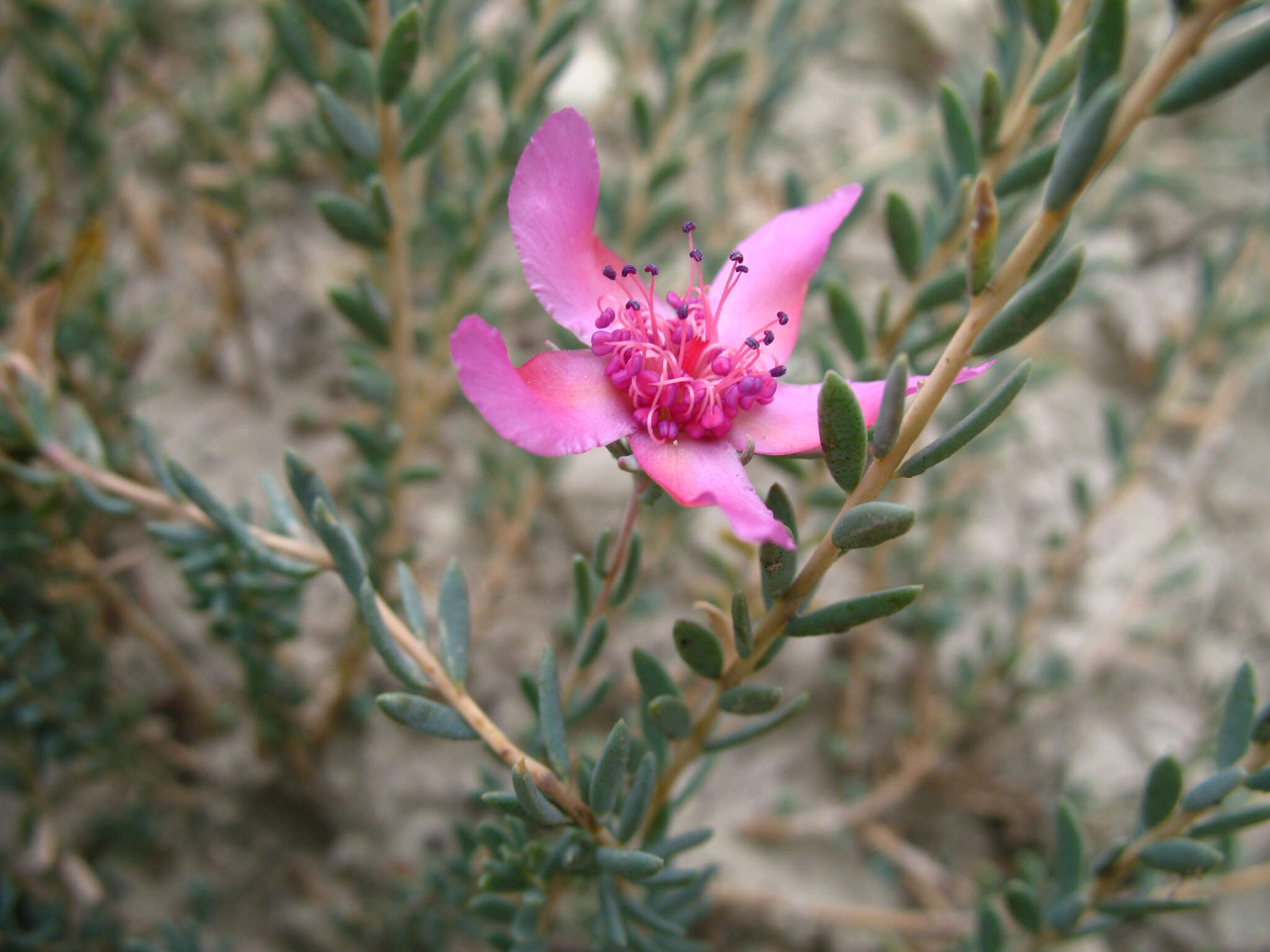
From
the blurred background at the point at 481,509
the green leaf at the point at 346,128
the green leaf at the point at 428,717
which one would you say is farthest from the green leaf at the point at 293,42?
the green leaf at the point at 428,717

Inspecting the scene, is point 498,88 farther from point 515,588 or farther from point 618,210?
point 515,588

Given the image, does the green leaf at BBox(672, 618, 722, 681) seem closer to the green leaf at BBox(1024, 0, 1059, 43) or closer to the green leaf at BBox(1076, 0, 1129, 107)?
the green leaf at BBox(1076, 0, 1129, 107)

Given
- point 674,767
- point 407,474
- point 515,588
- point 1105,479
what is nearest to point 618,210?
point 407,474

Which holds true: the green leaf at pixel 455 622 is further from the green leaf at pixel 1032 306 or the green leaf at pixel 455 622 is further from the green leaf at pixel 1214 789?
the green leaf at pixel 1214 789

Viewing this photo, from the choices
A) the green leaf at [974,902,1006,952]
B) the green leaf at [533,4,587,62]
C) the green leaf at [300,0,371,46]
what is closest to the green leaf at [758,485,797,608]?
the green leaf at [974,902,1006,952]

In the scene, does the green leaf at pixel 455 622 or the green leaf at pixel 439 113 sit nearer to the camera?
the green leaf at pixel 455 622

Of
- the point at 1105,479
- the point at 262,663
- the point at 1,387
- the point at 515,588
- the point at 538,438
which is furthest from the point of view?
the point at 1105,479
